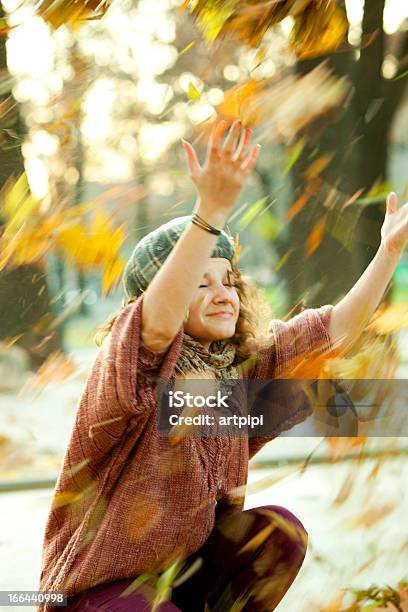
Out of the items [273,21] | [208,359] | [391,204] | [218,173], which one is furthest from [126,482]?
[273,21]

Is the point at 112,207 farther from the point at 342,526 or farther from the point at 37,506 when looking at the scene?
the point at 342,526

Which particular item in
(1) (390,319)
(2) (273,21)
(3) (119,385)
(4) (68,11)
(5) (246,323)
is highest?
(4) (68,11)

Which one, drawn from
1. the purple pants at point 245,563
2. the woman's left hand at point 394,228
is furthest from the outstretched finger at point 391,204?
the purple pants at point 245,563

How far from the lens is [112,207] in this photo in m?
1.35

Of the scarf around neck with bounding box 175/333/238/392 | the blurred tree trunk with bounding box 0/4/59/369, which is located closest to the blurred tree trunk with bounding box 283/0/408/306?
the scarf around neck with bounding box 175/333/238/392

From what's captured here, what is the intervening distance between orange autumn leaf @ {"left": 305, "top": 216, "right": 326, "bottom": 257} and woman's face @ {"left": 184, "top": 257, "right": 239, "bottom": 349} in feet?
0.93

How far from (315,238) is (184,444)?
478mm

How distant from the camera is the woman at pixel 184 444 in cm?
97

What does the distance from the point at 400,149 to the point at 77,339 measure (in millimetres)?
631

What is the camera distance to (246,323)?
3.90ft

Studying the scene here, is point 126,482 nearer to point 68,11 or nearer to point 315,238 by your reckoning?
point 315,238

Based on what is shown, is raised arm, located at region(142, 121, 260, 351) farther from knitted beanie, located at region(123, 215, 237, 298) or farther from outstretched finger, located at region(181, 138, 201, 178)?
knitted beanie, located at region(123, 215, 237, 298)

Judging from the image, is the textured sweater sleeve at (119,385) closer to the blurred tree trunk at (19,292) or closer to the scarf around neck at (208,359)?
the scarf around neck at (208,359)

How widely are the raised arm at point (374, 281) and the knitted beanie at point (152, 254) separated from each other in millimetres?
202
